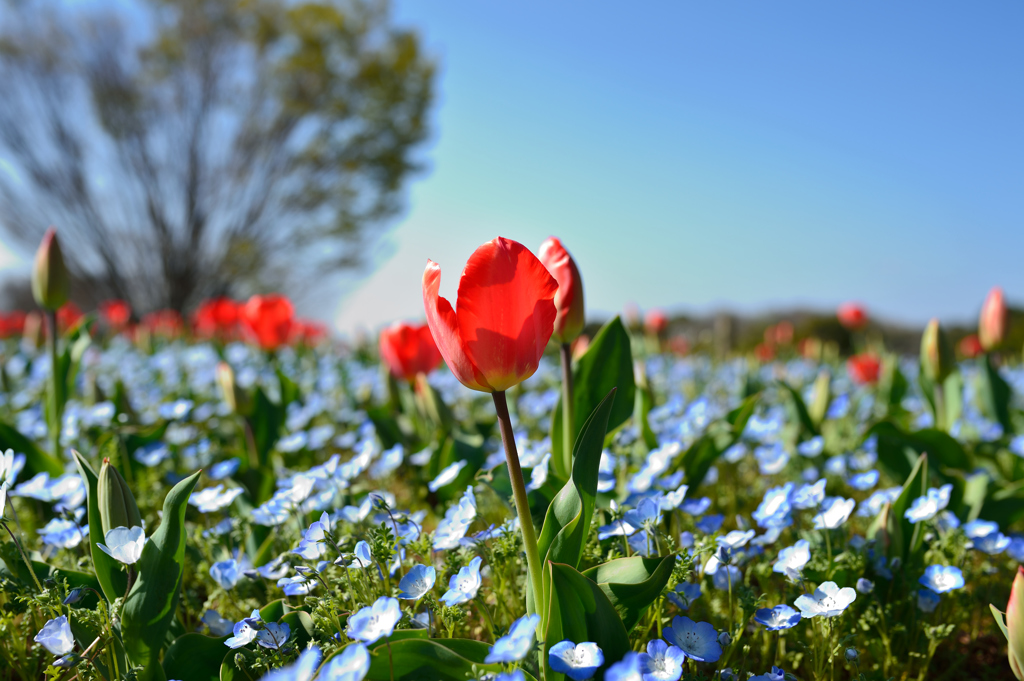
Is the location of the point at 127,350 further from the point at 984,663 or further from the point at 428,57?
the point at 428,57

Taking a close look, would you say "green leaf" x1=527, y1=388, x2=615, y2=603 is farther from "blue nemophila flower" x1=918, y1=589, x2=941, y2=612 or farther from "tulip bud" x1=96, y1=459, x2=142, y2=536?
"blue nemophila flower" x1=918, y1=589, x2=941, y2=612

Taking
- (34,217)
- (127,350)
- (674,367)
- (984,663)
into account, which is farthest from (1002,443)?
(34,217)

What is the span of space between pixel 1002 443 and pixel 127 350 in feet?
19.3

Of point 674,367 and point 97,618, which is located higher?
point 97,618

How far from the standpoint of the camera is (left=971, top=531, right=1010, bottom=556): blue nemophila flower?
1504 mm

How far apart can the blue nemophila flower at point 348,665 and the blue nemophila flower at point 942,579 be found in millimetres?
1084

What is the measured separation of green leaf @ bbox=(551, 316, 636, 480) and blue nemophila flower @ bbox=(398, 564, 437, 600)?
21.5 inches

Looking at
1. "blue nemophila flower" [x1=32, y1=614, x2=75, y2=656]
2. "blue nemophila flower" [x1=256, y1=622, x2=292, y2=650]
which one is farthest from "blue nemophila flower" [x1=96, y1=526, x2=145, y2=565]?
"blue nemophila flower" [x1=256, y1=622, x2=292, y2=650]

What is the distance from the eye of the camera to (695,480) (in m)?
1.94

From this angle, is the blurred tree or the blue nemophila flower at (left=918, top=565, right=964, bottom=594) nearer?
the blue nemophila flower at (left=918, top=565, right=964, bottom=594)

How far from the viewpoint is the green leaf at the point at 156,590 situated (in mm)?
1084

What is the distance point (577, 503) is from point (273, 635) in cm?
55

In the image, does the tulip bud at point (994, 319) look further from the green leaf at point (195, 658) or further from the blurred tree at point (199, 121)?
the blurred tree at point (199, 121)

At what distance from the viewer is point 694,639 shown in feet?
3.72
